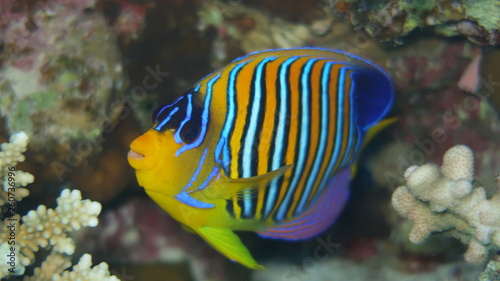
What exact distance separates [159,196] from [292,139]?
614 mm

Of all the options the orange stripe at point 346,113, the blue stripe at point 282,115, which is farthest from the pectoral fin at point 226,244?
the orange stripe at point 346,113

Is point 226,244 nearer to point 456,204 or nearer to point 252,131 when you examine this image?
point 252,131

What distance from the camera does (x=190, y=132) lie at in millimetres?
1646

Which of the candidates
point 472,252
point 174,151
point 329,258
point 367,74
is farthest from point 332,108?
point 329,258

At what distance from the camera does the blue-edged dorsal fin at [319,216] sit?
2.16 meters

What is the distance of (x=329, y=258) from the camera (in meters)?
3.13

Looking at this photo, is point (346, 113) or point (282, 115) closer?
point (282, 115)

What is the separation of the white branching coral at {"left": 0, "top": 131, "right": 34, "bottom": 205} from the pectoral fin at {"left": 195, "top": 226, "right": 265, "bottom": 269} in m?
0.84

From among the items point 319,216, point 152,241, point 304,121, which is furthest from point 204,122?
point 152,241

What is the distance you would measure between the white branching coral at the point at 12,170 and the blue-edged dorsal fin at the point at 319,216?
1139 mm

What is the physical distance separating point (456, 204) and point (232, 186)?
3.70ft

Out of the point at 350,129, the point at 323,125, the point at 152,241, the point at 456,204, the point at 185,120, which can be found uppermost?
the point at 185,120

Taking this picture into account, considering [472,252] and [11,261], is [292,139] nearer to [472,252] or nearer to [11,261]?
[472,252]

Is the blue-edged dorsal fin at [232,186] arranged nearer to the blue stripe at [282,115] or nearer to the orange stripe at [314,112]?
the blue stripe at [282,115]
